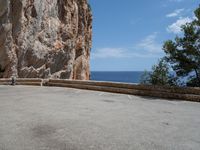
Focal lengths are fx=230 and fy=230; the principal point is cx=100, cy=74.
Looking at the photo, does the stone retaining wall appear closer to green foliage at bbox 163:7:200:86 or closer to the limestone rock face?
green foliage at bbox 163:7:200:86

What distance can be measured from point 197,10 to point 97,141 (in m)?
10.6

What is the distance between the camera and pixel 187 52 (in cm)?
1314

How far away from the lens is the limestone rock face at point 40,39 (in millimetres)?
23547

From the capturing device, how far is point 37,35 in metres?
27.6

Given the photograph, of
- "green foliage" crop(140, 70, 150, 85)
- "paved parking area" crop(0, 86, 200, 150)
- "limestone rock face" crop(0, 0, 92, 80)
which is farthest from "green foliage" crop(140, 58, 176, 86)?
"limestone rock face" crop(0, 0, 92, 80)

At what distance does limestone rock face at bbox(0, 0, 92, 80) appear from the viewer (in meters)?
23.5

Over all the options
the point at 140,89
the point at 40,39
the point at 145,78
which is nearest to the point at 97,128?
the point at 140,89

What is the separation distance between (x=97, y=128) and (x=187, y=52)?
9063 millimetres

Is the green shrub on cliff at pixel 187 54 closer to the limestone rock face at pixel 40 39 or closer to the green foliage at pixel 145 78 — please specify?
the green foliage at pixel 145 78

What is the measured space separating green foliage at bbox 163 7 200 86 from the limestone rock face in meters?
16.7

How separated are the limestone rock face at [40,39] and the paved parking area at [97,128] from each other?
1642 centimetres

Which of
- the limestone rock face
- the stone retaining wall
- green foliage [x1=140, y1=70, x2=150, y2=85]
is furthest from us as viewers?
the limestone rock face

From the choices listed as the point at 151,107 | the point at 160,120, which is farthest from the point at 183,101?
the point at 160,120

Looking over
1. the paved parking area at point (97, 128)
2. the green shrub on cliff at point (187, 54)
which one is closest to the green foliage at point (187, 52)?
the green shrub on cliff at point (187, 54)
